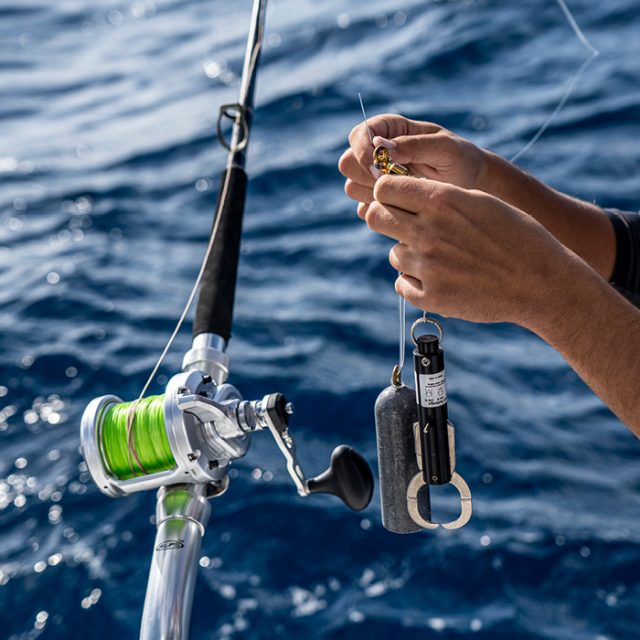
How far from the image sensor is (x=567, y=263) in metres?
1.51

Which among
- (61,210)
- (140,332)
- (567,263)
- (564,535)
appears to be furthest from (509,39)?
(567,263)

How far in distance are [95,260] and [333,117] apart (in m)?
1.89

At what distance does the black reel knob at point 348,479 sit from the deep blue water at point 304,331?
1277 mm

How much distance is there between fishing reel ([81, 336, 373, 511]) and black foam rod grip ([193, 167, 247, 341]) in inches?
9.5

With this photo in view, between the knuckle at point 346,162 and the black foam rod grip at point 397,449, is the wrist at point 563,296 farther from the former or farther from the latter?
the knuckle at point 346,162

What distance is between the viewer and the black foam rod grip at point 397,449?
1.59m

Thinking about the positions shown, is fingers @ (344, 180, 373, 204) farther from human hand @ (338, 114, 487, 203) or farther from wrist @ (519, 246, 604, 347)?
wrist @ (519, 246, 604, 347)

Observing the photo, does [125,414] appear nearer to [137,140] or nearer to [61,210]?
[61,210]

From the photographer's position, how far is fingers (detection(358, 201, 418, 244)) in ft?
4.70

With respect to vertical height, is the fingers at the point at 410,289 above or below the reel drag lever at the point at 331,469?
above

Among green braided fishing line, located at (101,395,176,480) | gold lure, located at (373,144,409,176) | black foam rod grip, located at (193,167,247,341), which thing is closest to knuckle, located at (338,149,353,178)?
gold lure, located at (373,144,409,176)

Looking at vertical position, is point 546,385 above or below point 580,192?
below

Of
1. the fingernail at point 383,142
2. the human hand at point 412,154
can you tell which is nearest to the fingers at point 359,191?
the human hand at point 412,154

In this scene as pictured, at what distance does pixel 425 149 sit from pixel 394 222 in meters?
0.53
